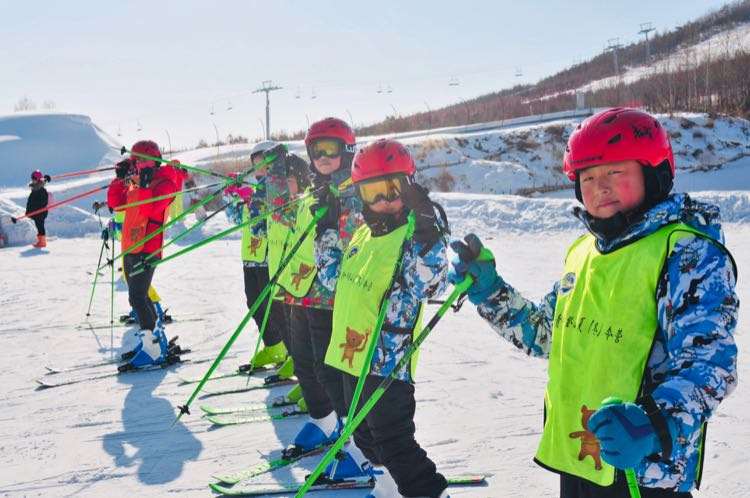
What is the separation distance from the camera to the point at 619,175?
219 centimetres

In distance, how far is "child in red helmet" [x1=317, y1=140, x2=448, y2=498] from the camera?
3475 mm

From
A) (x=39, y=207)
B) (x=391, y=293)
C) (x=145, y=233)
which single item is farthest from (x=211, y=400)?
(x=39, y=207)

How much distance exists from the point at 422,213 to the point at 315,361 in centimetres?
134

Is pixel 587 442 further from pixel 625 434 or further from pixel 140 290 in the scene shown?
pixel 140 290

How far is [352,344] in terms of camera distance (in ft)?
11.8

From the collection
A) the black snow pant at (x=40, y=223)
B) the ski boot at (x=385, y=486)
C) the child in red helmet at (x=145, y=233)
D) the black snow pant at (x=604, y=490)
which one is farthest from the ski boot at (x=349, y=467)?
the black snow pant at (x=40, y=223)

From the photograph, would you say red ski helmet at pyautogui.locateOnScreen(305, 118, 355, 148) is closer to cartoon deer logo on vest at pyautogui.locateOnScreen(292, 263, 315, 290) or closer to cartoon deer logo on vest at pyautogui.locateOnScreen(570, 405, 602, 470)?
cartoon deer logo on vest at pyautogui.locateOnScreen(292, 263, 315, 290)

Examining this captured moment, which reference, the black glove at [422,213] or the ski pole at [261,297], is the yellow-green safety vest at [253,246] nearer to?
the ski pole at [261,297]

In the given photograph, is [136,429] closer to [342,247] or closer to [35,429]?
[35,429]

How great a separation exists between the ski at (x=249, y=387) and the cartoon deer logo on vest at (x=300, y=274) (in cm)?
200

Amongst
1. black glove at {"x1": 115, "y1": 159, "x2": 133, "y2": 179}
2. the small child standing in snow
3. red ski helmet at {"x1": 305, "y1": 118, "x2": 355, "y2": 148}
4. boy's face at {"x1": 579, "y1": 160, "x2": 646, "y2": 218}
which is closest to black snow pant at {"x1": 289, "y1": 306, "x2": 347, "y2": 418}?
red ski helmet at {"x1": 305, "y1": 118, "x2": 355, "y2": 148}

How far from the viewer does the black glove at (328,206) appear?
443cm

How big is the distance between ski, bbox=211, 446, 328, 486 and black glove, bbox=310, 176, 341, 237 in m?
1.47

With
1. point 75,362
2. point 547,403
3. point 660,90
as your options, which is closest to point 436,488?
point 547,403
